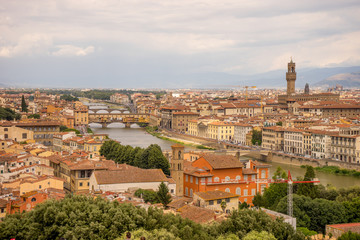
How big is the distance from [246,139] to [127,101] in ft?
233

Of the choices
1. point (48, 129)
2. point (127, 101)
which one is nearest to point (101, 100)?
→ point (127, 101)

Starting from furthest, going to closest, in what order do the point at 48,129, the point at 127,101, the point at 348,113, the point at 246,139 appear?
the point at 127,101 < the point at 348,113 < the point at 246,139 < the point at 48,129

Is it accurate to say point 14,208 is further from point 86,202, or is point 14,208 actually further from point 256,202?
point 256,202

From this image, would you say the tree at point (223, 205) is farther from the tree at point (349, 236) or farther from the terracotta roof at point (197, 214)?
the tree at point (349, 236)

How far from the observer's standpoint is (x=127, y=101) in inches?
4215

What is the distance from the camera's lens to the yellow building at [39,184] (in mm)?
13102

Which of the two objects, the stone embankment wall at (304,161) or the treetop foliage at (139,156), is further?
the stone embankment wall at (304,161)

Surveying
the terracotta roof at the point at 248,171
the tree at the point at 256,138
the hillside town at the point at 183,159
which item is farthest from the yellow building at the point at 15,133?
the tree at the point at 256,138

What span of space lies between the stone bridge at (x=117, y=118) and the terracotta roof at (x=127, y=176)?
40.0 m

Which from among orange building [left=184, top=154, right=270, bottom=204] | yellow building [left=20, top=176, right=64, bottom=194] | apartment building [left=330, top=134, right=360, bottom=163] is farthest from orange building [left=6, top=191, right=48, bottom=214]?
apartment building [left=330, top=134, right=360, bottom=163]

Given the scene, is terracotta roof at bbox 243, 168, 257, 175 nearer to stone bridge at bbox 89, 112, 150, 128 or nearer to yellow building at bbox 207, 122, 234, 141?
yellow building at bbox 207, 122, 234, 141

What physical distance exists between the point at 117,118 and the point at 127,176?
43065mm

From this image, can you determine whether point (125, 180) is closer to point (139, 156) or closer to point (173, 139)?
point (139, 156)

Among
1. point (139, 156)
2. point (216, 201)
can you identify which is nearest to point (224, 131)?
point (139, 156)
